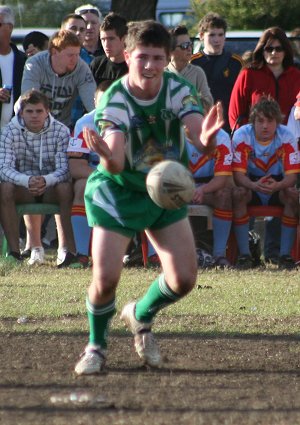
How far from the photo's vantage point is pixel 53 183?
11.7 meters

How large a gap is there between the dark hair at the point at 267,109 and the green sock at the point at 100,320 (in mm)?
5321

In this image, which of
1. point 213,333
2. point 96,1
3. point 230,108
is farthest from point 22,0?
point 213,333

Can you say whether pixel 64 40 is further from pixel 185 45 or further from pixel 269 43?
pixel 269 43

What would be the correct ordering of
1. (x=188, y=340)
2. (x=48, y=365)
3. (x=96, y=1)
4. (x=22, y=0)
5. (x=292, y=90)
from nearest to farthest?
(x=48, y=365), (x=188, y=340), (x=292, y=90), (x=96, y=1), (x=22, y=0)

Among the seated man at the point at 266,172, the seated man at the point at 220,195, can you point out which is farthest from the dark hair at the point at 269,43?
the seated man at the point at 220,195

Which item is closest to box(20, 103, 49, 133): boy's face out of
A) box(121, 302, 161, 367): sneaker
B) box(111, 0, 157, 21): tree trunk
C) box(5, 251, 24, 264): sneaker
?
box(5, 251, 24, 264): sneaker

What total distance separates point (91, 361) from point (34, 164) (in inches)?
219

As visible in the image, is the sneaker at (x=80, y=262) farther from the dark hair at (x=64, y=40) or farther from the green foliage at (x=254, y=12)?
the green foliage at (x=254, y=12)

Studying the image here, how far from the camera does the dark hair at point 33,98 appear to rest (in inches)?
457

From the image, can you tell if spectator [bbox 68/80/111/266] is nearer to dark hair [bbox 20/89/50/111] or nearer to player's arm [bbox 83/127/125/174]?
dark hair [bbox 20/89/50/111]

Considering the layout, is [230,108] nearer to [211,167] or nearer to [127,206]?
[211,167]

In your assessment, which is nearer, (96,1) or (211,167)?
(211,167)

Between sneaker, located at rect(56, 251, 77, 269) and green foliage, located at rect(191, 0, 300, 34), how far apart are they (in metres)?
12.5

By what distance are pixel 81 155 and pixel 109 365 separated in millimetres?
5228
